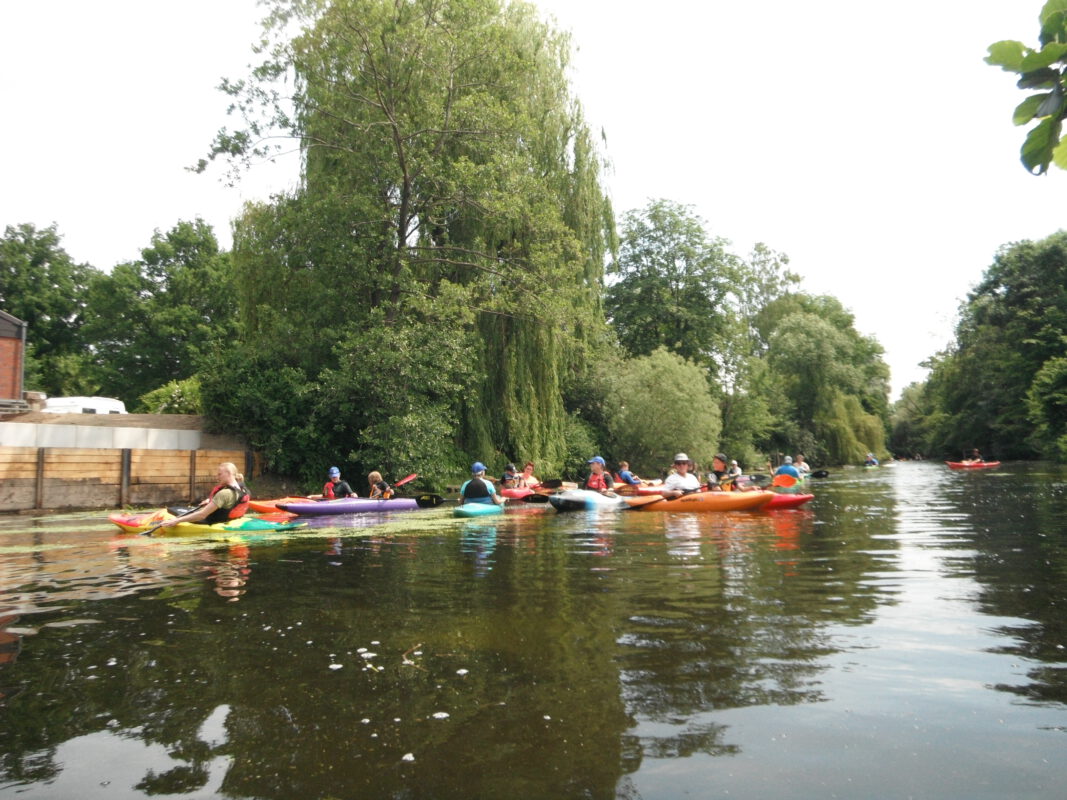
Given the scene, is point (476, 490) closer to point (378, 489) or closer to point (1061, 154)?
point (378, 489)

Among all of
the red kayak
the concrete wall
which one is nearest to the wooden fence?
the concrete wall

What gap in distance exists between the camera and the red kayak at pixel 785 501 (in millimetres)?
15523

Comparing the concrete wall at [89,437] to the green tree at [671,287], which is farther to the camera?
the green tree at [671,287]

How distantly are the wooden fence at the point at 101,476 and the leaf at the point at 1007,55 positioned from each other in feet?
64.8

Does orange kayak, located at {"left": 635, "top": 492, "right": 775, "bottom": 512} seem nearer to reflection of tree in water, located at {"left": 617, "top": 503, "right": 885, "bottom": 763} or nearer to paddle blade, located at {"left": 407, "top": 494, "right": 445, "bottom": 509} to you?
reflection of tree in water, located at {"left": 617, "top": 503, "right": 885, "bottom": 763}

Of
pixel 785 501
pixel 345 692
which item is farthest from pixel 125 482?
pixel 345 692

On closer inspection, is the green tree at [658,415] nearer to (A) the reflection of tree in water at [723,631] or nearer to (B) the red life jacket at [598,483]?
(B) the red life jacket at [598,483]

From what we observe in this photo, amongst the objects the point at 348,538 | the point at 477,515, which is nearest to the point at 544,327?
the point at 477,515

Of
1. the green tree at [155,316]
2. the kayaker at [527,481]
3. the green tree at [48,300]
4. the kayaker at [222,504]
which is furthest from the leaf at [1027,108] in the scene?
the green tree at [48,300]

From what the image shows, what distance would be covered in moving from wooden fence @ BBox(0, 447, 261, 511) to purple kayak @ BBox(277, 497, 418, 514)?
18.0 feet

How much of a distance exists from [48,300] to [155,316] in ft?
25.1

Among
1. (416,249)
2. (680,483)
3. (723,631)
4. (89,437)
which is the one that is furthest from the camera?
(416,249)

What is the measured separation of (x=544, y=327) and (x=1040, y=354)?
1300 inches

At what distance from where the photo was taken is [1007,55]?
187 centimetres
